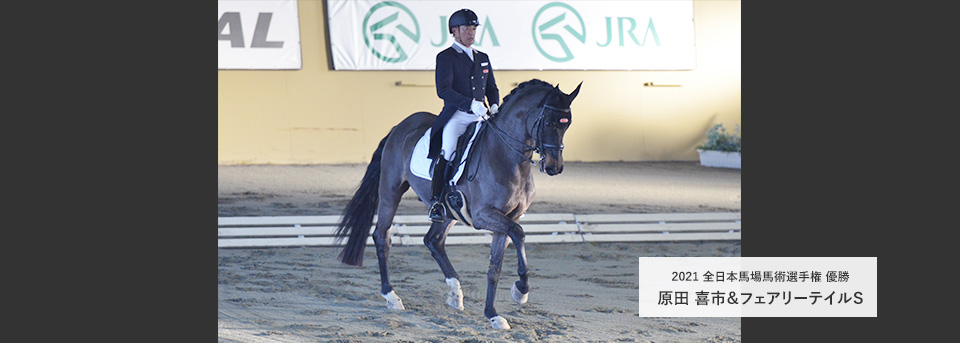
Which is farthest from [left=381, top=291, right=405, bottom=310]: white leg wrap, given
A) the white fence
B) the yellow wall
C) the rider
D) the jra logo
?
the jra logo

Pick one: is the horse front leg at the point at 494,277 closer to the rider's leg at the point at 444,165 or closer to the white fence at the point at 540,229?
the rider's leg at the point at 444,165

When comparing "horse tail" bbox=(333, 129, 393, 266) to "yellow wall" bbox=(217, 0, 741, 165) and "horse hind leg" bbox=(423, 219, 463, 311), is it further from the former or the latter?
"yellow wall" bbox=(217, 0, 741, 165)

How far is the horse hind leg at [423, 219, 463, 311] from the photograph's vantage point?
454 cm

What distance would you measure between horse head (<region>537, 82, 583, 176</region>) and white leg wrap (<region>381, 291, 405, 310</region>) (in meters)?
1.16

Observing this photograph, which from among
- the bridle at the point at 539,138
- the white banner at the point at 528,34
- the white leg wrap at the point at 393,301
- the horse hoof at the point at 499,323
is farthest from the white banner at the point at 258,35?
the horse hoof at the point at 499,323

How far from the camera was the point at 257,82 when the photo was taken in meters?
11.7

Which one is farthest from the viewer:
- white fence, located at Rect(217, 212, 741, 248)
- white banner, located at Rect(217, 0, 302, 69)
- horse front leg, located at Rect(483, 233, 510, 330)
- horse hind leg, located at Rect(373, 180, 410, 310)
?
white banner, located at Rect(217, 0, 302, 69)

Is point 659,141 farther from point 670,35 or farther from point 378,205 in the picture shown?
point 378,205

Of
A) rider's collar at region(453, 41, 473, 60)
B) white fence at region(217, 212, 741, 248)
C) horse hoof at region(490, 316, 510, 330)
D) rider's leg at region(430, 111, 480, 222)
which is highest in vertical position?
rider's collar at region(453, 41, 473, 60)

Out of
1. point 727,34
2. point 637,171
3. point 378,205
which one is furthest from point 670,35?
point 378,205

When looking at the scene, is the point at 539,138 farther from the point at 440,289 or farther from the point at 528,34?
the point at 528,34

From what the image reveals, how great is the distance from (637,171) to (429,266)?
614cm

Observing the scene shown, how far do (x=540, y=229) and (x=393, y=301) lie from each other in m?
2.53

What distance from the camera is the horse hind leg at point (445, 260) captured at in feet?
14.9
